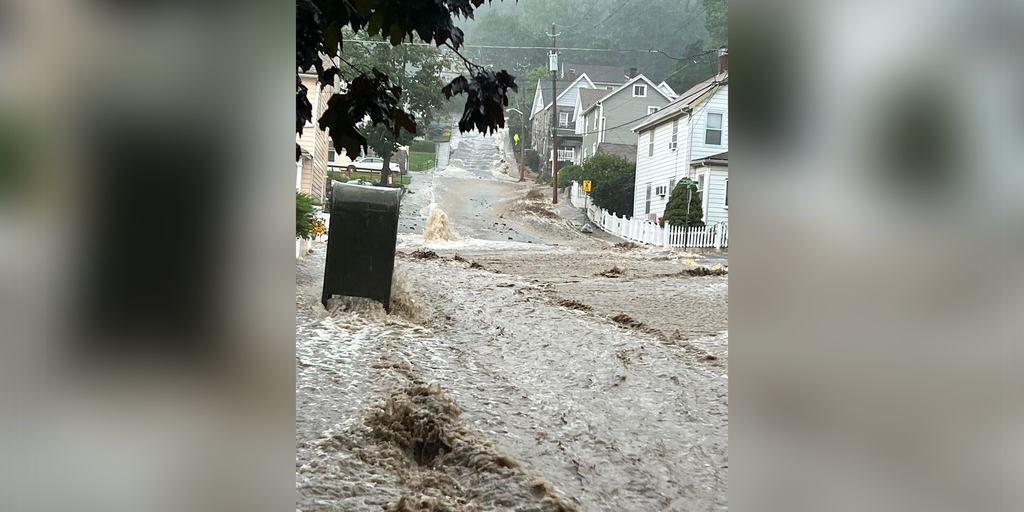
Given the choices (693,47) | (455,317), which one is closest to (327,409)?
(455,317)

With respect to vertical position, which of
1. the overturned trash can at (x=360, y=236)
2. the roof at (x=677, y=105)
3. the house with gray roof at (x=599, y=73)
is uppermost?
the house with gray roof at (x=599, y=73)

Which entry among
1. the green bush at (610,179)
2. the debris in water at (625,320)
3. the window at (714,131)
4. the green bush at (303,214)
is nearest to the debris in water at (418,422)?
the green bush at (303,214)

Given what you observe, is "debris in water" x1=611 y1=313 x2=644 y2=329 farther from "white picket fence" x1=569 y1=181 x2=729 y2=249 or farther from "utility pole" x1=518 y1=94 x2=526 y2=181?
"utility pole" x1=518 y1=94 x2=526 y2=181

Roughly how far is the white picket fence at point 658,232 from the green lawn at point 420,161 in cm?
167

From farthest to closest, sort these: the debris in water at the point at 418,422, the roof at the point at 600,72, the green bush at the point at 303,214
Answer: the roof at the point at 600,72, the green bush at the point at 303,214, the debris in water at the point at 418,422

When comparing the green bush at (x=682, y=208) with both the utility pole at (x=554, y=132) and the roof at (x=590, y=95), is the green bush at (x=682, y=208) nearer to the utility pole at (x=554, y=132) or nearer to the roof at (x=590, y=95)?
the utility pole at (x=554, y=132)

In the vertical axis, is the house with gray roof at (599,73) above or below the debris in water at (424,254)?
above

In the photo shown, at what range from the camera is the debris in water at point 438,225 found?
25.4 feet

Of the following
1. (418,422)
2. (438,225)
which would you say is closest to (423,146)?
(438,225)

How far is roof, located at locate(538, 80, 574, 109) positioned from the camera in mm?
8133

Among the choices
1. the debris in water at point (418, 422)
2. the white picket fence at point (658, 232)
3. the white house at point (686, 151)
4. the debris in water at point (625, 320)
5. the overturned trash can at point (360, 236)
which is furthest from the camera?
the white house at point (686, 151)

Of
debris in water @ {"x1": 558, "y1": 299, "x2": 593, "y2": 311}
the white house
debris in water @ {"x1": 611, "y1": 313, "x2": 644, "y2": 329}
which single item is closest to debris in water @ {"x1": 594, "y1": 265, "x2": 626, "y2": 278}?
debris in water @ {"x1": 558, "y1": 299, "x2": 593, "y2": 311}
